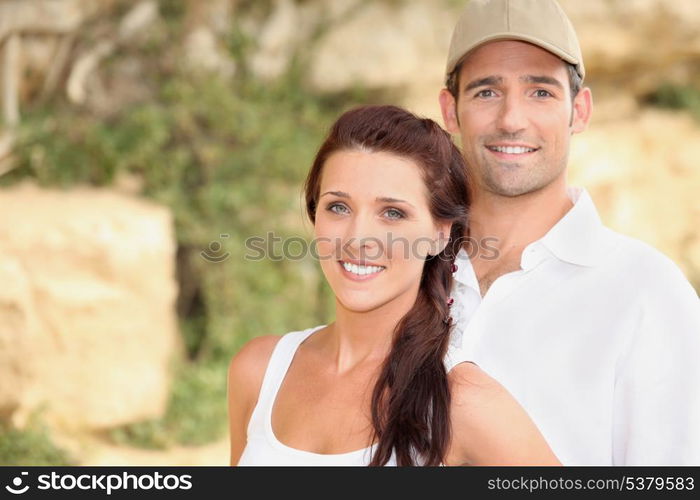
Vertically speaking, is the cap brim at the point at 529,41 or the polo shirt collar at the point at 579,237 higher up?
the cap brim at the point at 529,41

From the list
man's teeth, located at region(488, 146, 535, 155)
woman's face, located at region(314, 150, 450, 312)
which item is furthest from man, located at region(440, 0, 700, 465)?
woman's face, located at region(314, 150, 450, 312)

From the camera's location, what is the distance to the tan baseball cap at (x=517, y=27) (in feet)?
7.65

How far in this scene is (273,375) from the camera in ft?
7.06

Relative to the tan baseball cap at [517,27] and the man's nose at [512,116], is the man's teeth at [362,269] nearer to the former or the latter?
the man's nose at [512,116]

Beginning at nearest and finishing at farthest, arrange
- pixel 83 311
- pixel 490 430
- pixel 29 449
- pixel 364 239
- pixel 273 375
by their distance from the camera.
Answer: pixel 490 430, pixel 364 239, pixel 273 375, pixel 29 449, pixel 83 311

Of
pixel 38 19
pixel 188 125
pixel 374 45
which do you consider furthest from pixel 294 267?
pixel 38 19

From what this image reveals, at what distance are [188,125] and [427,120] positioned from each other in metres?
5.14

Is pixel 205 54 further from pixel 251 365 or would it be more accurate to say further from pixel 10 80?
pixel 251 365

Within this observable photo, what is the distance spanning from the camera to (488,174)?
2.37 m

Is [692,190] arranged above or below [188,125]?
below

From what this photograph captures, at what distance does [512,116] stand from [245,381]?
92cm

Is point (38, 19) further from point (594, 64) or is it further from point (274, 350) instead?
point (274, 350)

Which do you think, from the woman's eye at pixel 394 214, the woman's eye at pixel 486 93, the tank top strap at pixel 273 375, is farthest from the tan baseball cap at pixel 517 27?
the tank top strap at pixel 273 375

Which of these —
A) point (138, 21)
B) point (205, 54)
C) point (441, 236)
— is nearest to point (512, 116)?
point (441, 236)
